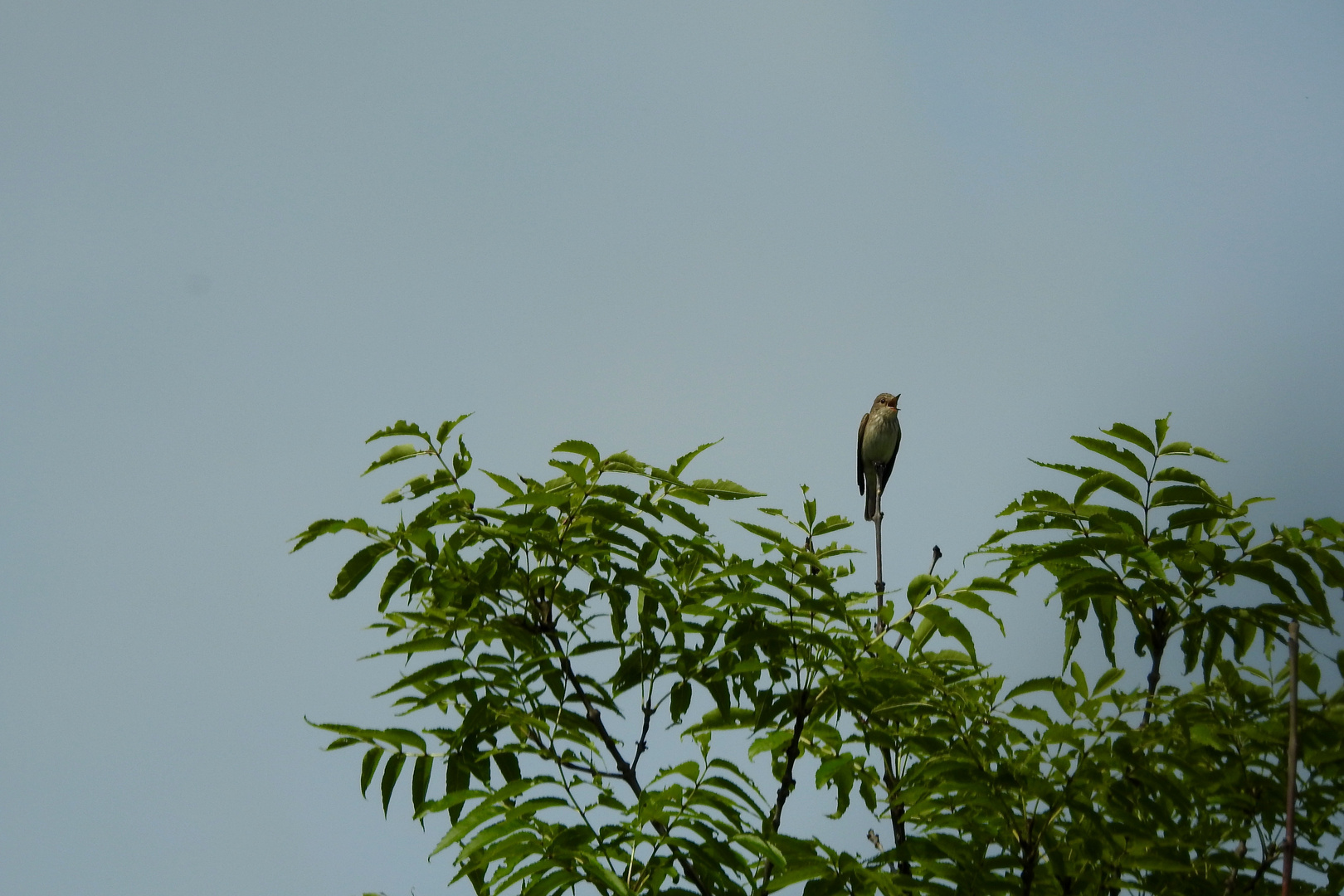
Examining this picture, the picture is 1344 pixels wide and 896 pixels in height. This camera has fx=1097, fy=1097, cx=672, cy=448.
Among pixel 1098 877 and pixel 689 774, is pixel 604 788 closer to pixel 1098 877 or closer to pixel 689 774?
pixel 689 774

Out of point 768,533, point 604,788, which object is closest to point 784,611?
point 768,533

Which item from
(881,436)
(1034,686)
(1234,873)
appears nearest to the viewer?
(1234,873)

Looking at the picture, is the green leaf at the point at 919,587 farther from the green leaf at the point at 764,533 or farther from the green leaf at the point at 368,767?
the green leaf at the point at 368,767

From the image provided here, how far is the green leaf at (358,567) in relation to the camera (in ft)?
11.8

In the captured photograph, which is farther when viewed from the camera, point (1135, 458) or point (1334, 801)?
point (1135, 458)

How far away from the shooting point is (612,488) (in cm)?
361

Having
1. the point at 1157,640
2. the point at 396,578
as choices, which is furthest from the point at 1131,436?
the point at 396,578

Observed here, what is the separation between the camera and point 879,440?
1271 cm

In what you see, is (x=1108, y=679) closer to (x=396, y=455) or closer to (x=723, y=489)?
(x=723, y=489)

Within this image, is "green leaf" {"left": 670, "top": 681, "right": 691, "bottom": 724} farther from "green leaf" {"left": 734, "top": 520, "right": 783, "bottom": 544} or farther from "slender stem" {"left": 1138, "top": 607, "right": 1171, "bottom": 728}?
"slender stem" {"left": 1138, "top": 607, "right": 1171, "bottom": 728}

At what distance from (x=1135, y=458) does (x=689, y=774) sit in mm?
1966

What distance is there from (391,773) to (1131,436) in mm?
2878

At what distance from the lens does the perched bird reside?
12.6 m

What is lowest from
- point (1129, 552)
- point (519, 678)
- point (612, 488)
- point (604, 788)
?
point (604, 788)
